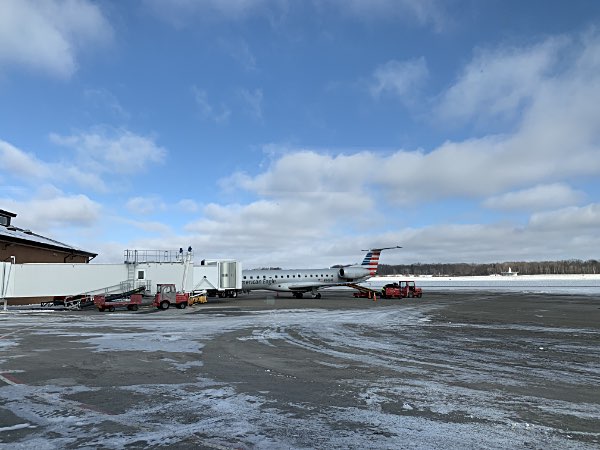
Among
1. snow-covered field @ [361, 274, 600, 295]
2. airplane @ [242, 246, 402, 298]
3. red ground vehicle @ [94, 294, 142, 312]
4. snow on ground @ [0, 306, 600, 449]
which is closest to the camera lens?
snow on ground @ [0, 306, 600, 449]

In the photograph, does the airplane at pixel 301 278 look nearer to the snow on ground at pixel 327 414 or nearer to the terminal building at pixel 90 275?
the terminal building at pixel 90 275

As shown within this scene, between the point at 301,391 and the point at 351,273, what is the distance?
43887mm

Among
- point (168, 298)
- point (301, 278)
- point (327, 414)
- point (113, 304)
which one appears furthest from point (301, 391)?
point (301, 278)

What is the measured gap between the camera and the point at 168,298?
1218 inches

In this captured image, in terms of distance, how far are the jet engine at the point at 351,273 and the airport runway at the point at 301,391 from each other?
35537 millimetres

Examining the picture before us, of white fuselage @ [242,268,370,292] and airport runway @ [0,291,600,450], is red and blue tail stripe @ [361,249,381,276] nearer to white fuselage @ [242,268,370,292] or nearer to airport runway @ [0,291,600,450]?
white fuselage @ [242,268,370,292]

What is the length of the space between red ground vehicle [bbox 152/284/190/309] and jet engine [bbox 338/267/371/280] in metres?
23.2

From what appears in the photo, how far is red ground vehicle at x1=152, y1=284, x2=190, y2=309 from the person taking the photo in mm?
30516

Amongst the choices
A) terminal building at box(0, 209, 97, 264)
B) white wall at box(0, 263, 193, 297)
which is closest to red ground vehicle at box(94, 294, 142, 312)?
white wall at box(0, 263, 193, 297)

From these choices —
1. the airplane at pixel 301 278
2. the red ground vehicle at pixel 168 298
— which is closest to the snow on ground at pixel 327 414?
the red ground vehicle at pixel 168 298

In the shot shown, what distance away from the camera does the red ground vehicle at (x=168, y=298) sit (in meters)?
30.5

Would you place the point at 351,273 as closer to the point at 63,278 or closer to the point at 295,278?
the point at 295,278

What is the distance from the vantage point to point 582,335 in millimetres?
15812

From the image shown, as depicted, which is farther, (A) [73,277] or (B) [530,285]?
(B) [530,285]
